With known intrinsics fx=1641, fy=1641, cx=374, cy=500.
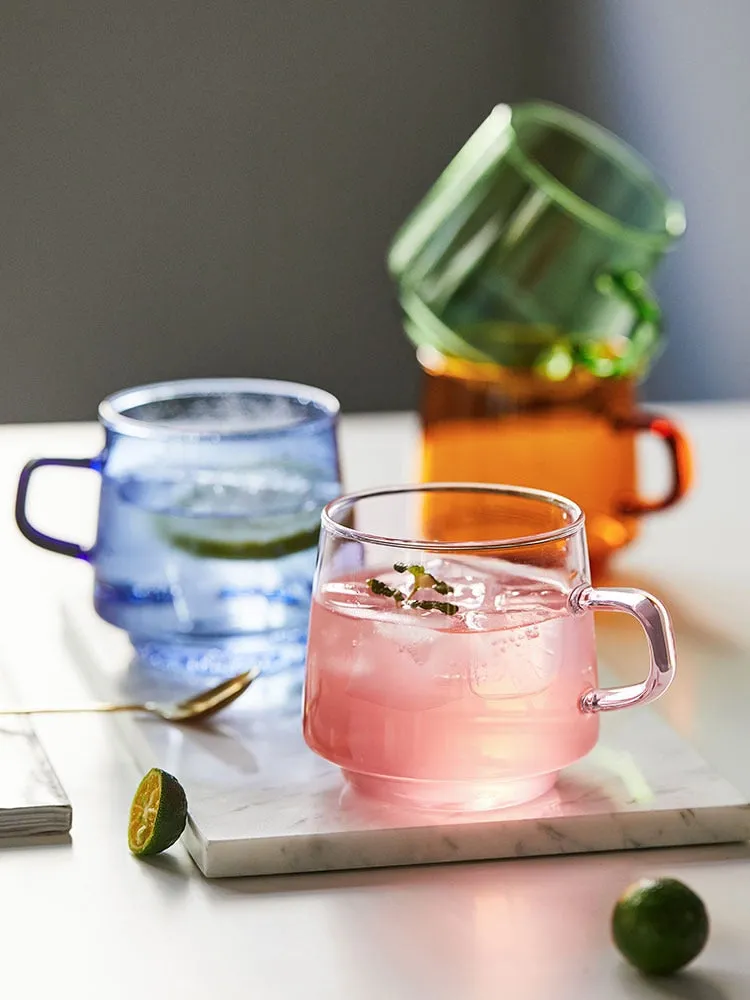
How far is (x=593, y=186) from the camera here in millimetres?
1258

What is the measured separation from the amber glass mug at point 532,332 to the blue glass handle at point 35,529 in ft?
0.88

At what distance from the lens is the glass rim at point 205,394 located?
978 millimetres

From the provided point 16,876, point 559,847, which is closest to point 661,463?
point 559,847

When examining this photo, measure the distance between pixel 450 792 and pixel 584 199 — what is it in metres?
0.62

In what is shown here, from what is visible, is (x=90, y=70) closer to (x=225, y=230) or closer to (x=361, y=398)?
(x=225, y=230)

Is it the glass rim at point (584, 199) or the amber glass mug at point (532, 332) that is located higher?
the glass rim at point (584, 199)

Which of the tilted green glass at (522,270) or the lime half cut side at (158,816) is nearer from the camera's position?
the lime half cut side at (158,816)

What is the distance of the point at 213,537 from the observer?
0.97 m

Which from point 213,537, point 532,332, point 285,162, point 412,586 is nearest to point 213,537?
point 213,537

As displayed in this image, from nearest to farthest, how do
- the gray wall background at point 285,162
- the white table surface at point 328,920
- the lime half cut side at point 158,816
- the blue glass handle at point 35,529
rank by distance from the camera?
the white table surface at point 328,920 < the lime half cut side at point 158,816 < the blue glass handle at point 35,529 < the gray wall background at point 285,162

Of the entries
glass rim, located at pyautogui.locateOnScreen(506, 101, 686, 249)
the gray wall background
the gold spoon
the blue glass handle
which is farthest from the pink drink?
the gray wall background

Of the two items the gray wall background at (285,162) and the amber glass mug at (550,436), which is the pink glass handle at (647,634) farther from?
the gray wall background at (285,162)

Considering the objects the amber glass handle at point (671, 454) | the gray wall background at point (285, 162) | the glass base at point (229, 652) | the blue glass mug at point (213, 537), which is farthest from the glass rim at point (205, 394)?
the gray wall background at point (285, 162)

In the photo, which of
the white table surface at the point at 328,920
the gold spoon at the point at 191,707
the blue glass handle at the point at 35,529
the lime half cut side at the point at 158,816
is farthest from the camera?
the blue glass handle at the point at 35,529
